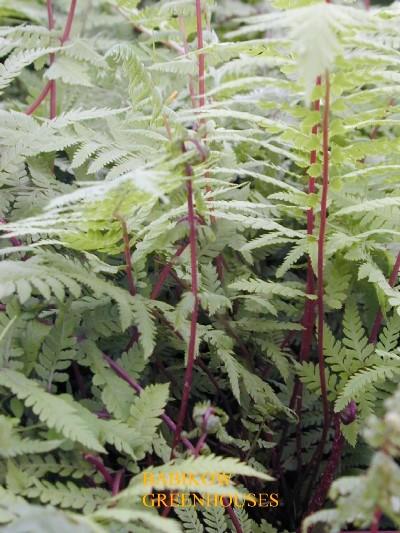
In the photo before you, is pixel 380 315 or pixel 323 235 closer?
pixel 323 235

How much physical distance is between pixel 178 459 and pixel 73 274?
1.14 ft

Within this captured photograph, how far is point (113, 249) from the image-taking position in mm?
1159

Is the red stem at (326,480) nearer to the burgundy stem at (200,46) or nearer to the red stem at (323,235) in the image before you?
the red stem at (323,235)

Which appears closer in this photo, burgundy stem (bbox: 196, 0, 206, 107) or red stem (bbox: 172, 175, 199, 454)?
red stem (bbox: 172, 175, 199, 454)

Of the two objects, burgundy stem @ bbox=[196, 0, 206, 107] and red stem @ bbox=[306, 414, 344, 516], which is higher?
burgundy stem @ bbox=[196, 0, 206, 107]

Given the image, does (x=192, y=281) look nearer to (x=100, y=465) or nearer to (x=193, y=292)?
(x=193, y=292)

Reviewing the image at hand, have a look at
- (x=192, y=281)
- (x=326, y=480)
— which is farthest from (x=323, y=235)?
(x=326, y=480)

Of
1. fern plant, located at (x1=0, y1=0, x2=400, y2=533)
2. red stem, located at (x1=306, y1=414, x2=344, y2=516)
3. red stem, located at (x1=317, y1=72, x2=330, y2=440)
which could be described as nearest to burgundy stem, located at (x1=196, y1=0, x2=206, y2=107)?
fern plant, located at (x1=0, y1=0, x2=400, y2=533)

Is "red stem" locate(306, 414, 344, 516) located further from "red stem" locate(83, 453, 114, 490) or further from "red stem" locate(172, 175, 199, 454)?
"red stem" locate(83, 453, 114, 490)

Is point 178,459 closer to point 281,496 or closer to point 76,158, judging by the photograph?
point 281,496

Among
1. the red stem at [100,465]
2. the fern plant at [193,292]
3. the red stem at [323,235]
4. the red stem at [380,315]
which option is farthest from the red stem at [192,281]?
the red stem at [380,315]

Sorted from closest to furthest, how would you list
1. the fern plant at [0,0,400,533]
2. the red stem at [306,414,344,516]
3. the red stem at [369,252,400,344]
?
the fern plant at [0,0,400,533] → the red stem at [306,414,344,516] → the red stem at [369,252,400,344]

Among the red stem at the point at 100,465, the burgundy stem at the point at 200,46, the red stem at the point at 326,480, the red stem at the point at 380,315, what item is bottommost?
the red stem at the point at 326,480

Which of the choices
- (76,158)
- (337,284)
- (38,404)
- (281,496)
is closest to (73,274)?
(38,404)
